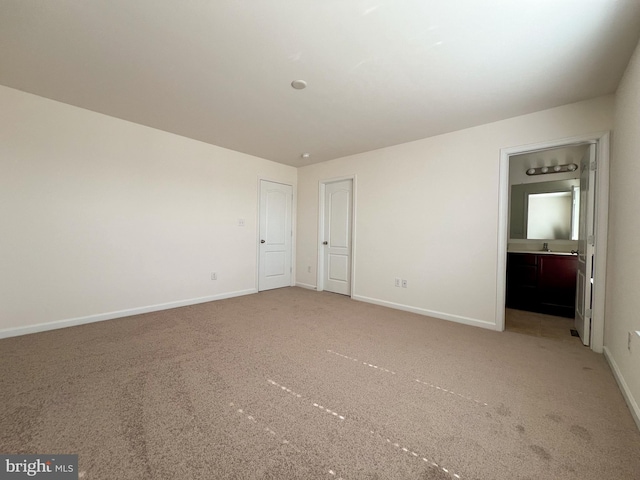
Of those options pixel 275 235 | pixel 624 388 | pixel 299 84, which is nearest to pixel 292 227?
pixel 275 235

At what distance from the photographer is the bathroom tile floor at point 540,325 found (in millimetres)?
3000

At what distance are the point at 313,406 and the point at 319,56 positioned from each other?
2514 mm

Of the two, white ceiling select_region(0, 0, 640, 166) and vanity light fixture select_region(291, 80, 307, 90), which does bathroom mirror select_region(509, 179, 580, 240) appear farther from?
vanity light fixture select_region(291, 80, 307, 90)

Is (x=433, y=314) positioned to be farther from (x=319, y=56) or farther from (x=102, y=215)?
(x=102, y=215)

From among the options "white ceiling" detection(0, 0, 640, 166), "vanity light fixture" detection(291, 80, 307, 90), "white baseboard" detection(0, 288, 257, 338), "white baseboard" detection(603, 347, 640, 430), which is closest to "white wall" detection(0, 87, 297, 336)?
"white baseboard" detection(0, 288, 257, 338)

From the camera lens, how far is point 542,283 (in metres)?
3.99

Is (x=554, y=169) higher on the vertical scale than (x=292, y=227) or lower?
higher

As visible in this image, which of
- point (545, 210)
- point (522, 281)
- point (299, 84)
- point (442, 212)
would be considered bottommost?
point (522, 281)

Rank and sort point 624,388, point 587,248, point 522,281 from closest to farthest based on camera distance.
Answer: point 624,388 < point 587,248 < point 522,281

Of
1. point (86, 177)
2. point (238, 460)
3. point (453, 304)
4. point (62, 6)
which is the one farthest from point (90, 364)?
point (453, 304)

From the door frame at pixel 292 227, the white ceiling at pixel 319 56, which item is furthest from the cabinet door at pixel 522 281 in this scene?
the door frame at pixel 292 227

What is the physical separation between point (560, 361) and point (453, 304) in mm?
1188

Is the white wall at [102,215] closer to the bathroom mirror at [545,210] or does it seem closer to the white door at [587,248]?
the white door at [587,248]

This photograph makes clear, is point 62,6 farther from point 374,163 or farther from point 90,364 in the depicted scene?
point 374,163
